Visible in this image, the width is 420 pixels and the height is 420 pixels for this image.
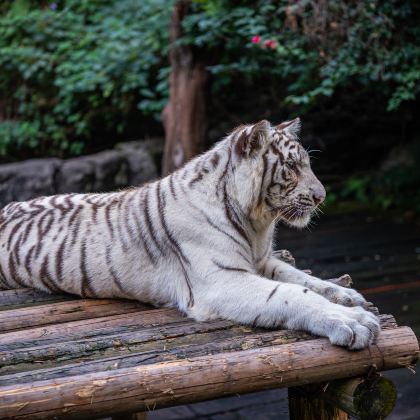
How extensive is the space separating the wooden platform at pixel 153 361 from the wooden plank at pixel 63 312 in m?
0.02

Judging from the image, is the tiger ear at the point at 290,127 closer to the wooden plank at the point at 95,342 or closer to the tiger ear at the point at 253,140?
the tiger ear at the point at 253,140

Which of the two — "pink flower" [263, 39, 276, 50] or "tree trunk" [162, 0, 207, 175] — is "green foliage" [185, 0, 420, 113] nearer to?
"pink flower" [263, 39, 276, 50]


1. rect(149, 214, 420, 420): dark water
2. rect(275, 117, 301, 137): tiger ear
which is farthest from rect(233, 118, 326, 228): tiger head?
rect(149, 214, 420, 420): dark water

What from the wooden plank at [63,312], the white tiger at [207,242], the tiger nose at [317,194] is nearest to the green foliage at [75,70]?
the white tiger at [207,242]

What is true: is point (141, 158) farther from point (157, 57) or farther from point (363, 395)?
point (363, 395)

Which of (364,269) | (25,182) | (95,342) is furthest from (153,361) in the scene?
(25,182)

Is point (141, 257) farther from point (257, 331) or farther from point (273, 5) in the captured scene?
point (273, 5)

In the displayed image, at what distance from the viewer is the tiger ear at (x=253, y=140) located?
3.08m

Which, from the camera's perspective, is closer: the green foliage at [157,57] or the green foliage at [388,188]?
the green foliage at [157,57]

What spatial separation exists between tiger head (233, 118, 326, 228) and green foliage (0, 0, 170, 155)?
5063 millimetres

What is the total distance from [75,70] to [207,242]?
20.2 ft

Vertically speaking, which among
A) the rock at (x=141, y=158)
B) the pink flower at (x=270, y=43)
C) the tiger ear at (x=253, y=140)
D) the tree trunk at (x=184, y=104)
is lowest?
the rock at (x=141, y=158)

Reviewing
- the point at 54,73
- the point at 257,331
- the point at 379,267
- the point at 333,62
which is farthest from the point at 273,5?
the point at 257,331

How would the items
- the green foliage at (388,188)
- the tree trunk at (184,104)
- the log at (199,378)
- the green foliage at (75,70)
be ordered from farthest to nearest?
the green foliage at (388,188) < the green foliage at (75,70) < the tree trunk at (184,104) < the log at (199,378)
